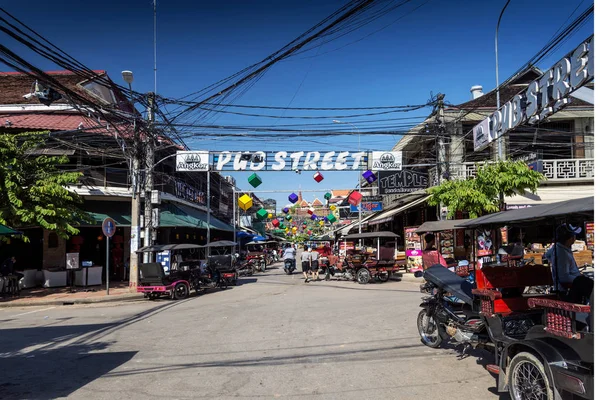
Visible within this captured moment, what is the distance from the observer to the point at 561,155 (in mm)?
24844

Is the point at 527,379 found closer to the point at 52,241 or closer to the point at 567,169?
the point at 567,169

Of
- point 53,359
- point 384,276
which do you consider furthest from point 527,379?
point 384,276

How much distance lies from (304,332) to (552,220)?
17.0 feet

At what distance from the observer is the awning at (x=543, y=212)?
4535mm

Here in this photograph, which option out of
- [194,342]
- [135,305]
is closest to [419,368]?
[194,342]

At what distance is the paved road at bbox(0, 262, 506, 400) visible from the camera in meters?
5.62

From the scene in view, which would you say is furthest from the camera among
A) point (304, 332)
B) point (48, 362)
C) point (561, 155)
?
point (561, 155)

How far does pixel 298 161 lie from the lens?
64.3 ft

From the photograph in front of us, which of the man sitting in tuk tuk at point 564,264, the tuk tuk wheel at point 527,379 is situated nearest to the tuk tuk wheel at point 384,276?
the man sitting in tuk tuk at point 564,264

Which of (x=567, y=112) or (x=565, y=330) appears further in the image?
(x=567, y=112)

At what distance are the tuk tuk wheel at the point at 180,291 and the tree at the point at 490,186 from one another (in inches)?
394

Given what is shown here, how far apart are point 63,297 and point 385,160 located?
13.4m

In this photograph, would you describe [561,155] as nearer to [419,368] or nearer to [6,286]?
[419,368]

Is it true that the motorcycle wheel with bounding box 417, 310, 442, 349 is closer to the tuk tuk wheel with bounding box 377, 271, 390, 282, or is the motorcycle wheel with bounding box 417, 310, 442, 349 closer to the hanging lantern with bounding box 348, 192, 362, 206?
the tuk tuk wheel with bounding box 377, 271, 390, 282
